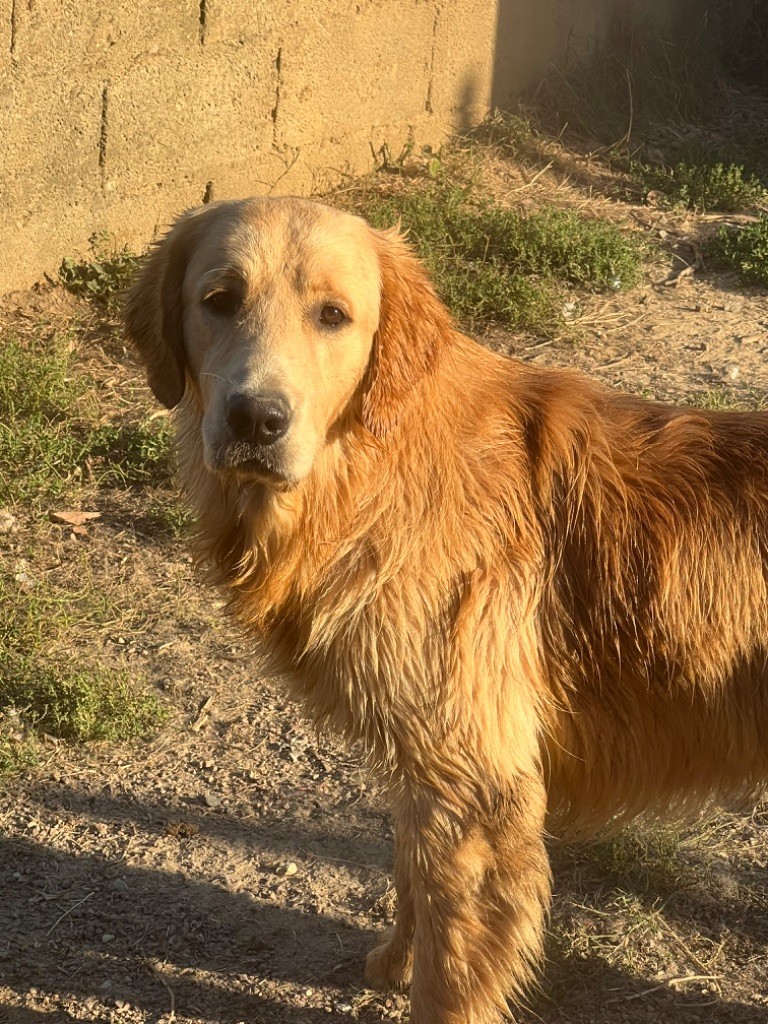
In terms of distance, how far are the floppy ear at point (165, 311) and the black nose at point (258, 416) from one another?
0.49 meters

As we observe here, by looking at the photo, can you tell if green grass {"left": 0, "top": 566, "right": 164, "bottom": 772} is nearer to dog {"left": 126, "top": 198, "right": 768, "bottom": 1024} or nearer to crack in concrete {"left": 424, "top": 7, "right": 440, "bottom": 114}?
dog {"left": 126, "top": 198, "right": 768, "bottom": 1024}

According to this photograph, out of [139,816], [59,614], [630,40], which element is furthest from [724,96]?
[139,816]

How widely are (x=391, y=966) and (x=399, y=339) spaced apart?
1.85m

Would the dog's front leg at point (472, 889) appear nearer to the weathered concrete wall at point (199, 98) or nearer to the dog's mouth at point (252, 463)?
the dog's mouth at point (252, 463)

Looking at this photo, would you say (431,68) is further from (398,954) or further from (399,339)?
(398,954)

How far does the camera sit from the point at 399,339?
3.10 m

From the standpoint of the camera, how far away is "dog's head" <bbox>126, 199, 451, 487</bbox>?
114 inches

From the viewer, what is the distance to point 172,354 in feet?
10.7


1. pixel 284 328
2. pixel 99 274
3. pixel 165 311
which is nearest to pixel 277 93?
pixel 99 274

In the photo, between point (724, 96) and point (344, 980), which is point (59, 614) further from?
point (724, 96)

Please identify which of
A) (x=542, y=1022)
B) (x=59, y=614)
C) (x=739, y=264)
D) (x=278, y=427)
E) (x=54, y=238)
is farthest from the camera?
(x=739, y=264)

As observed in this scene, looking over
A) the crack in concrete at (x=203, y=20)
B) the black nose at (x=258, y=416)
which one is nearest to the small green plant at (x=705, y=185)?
the crack in concrete at (x=203, y=20)

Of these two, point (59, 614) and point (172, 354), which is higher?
point (172, 354)

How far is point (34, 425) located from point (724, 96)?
654cm
